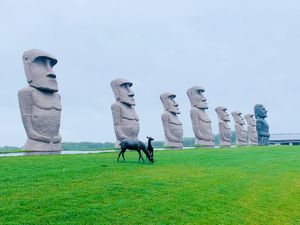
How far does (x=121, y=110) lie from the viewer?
2528 centimetres

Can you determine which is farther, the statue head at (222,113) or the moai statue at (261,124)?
the moai statue at (261,124)

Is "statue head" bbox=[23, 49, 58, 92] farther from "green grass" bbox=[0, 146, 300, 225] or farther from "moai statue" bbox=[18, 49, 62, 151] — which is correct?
"green grass" bbox=[0, 146, 300, 225]

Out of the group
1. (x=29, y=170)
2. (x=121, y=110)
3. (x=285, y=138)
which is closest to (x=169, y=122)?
(x=121, y=110)

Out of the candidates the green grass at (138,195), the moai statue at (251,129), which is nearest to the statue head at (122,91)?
the green grass at (138,195)

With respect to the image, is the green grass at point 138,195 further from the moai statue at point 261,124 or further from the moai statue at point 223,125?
the moai statue at point 261,124

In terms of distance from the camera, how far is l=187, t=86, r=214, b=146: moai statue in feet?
107

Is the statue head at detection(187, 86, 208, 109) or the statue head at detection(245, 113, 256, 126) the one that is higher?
the statue head at detection(187, 86, 208, 109)

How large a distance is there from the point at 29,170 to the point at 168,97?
1981 cm

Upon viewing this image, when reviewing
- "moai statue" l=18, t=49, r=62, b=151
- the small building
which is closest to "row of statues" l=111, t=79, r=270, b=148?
"moai statue" l=18, t=49, r=62, b=151

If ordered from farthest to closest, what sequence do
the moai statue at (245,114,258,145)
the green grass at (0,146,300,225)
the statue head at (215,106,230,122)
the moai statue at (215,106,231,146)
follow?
the moai statue at (245,114,258,145) → the statue head at (215,106,230,122) → the moai statue at (215,106,231,146) → the green grass at (0,146,300,225)

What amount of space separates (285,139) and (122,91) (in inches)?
1426

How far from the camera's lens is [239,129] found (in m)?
40.8

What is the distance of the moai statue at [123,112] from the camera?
25.2 m

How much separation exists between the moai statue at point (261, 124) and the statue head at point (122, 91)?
66.3 feet
